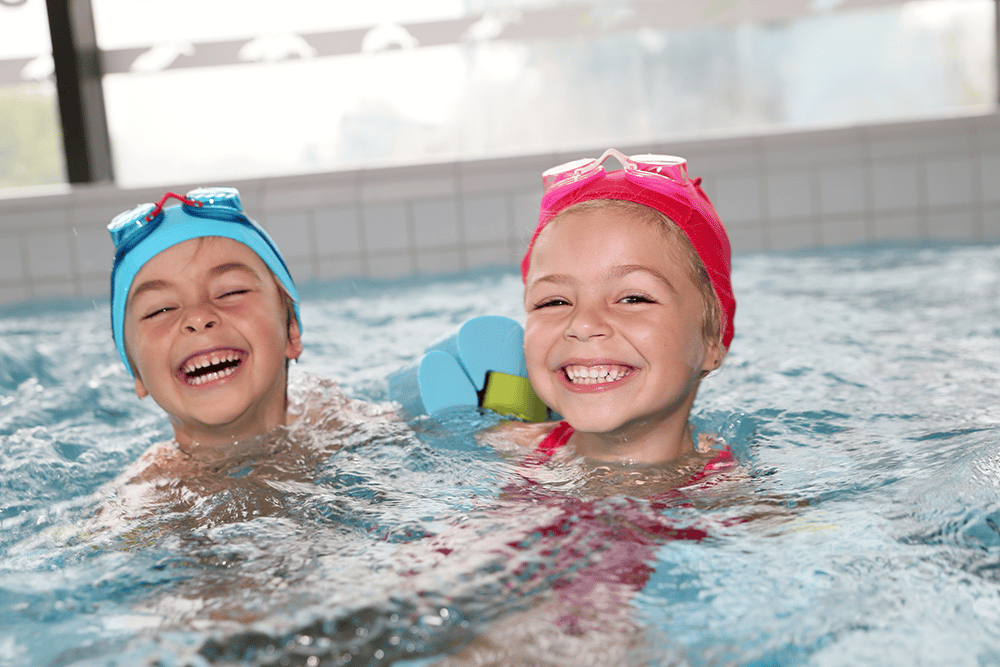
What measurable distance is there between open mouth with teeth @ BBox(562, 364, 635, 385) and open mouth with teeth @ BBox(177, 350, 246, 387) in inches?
32.9

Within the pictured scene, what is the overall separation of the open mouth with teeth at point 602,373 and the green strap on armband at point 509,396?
0.60 m

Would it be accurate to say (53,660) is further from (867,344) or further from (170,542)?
(867,344)

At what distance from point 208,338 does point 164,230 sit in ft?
1.30

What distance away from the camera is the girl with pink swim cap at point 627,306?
69.8 inches

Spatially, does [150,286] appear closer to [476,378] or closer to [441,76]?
[476,378]

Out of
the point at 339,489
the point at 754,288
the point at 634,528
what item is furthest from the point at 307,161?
the point at 634,528

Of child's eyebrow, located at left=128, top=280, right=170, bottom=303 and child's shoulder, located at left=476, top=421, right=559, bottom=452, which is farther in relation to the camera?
child's shoulder, located at left=476, top=421, right=559, bottom=452

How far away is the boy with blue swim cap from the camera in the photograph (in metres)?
2.05

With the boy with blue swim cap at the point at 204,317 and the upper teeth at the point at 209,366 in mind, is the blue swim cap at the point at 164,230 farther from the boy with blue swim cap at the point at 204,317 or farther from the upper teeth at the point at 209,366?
the upper teeth at the point at 209,366

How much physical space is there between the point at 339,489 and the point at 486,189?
173 inches

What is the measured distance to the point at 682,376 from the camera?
1.81 m

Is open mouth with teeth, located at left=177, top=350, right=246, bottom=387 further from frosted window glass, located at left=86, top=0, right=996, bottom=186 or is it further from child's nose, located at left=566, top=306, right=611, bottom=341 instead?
frosted window glass, located at left=86, top=0, right=996, bottom=186

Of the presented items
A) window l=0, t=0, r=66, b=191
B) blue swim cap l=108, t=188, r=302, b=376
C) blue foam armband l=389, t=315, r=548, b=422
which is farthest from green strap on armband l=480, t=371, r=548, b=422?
window l=0, t=0, r=66, b=191

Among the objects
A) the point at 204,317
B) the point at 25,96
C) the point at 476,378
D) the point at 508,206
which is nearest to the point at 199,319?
the point at 204,317
